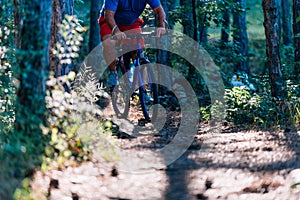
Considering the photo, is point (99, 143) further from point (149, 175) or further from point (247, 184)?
point (247, 184)

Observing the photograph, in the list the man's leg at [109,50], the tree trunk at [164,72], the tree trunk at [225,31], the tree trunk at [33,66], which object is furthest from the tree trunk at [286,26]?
the tree trunk at [33,66]

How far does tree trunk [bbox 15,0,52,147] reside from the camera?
18.9 ft

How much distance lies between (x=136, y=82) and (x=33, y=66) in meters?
3.61

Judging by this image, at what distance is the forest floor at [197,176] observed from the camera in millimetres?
5582

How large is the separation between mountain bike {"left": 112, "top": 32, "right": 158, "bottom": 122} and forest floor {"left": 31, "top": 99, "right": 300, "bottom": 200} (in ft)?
5.97

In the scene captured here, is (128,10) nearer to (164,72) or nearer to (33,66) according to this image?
(33,66)

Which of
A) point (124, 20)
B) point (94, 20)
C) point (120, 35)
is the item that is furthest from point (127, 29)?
point (94, 20)

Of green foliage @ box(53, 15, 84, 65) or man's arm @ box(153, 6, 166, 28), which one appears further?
man's arm @ box(153, 6, 166, 28)

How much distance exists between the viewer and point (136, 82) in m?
9.29

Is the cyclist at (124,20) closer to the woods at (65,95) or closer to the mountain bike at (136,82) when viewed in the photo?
the mountain bike at (136,82)

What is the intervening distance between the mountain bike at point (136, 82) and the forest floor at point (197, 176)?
71.6 inches

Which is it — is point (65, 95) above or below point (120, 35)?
below

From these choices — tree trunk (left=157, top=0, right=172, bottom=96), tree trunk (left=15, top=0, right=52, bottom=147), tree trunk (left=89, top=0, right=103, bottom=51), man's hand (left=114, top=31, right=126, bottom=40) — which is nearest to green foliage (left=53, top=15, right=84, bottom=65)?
tree trunk (left=15, top=0, right=52, bottom=147)

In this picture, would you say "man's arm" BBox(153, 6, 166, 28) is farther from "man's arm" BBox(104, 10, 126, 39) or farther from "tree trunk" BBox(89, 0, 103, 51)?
"tree trunk" BBox(89, 0, 103, 51)
